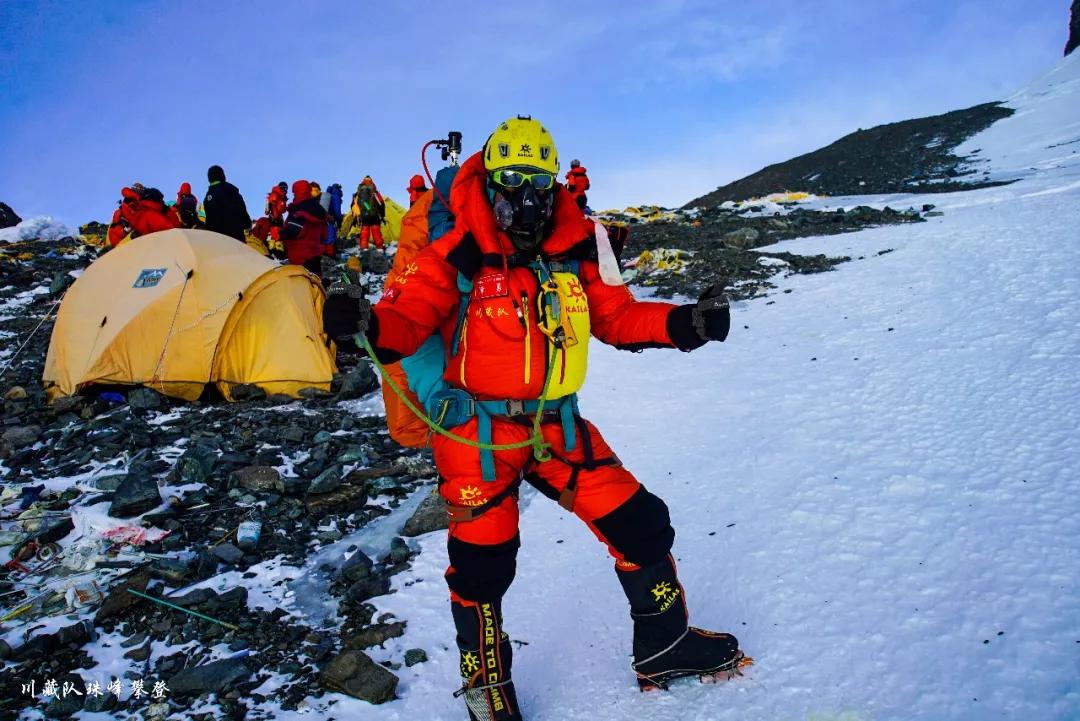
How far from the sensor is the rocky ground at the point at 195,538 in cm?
318

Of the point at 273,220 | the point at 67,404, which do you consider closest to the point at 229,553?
the point at 67,404

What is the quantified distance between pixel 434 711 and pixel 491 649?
0.49m

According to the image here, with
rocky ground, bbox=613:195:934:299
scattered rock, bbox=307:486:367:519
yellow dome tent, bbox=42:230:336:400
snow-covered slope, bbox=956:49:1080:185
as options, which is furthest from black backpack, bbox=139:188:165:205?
snow-covered slope, bbox=956:49:1080:185

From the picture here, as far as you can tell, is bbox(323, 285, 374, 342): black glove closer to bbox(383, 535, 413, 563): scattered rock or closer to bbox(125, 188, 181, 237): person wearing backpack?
bbox(383, 535, 413, 563): scattered rock

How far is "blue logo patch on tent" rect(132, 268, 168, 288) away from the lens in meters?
7.55

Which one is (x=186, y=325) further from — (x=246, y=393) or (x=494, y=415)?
(x=494, y=415)

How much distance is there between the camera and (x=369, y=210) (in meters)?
16.0

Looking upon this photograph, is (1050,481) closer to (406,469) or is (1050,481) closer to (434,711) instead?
(434,711)

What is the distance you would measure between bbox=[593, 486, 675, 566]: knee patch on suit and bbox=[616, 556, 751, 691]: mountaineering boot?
0.06m

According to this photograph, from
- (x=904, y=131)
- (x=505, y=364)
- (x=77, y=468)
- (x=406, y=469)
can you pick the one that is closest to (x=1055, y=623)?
(x=505, y=364)

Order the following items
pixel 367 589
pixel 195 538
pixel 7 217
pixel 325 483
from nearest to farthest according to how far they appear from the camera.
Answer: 1. pixel 367 589
2. pixel 195 538
3. pixel 325 483
4. pixel 7 217

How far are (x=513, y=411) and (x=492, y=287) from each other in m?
0.53

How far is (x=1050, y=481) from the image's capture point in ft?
11.0

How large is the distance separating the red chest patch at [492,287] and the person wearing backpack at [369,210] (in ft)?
46.2
